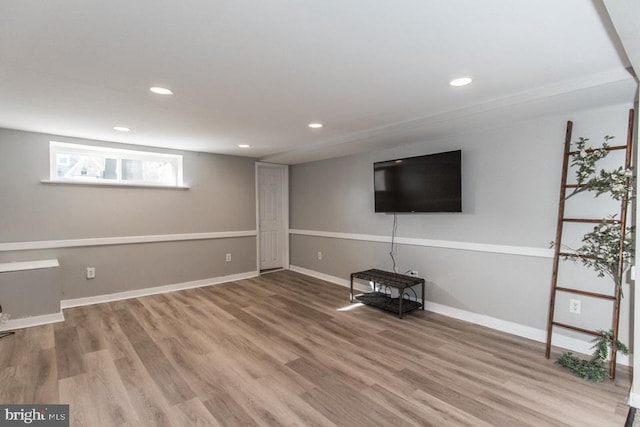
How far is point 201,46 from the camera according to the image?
176cm

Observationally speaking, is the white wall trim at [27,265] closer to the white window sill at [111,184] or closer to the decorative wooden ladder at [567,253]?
the white window sill at [111,184]

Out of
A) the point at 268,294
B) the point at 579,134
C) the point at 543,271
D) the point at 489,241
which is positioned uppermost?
the point at 579,134

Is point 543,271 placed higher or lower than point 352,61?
lower

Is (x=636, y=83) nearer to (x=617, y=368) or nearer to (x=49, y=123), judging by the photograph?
(x=617, y=368)

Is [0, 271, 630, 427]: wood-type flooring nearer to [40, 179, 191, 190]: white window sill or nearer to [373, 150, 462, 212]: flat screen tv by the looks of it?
[373, 150, 462, 212]: flat screen tv

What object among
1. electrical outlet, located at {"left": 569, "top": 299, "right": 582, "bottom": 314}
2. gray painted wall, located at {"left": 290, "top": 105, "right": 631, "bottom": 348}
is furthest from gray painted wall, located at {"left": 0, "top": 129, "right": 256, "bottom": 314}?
electrical outlet, located at {"left": 569, "top": 299, "right": 582, "bottom": 314}

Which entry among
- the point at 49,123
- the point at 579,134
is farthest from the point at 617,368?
the point at 49,123

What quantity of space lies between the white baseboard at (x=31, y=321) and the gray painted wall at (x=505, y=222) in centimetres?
395

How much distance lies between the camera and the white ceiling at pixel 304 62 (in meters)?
1.47

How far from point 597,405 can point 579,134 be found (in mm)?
2168

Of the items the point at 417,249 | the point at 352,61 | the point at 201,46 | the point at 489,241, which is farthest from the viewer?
the point at 417,249

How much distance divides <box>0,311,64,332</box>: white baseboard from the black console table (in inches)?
139

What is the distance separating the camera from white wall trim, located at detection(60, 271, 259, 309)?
160 inches

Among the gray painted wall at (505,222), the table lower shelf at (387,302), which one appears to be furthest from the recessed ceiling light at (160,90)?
the table lower shelf at (387,302)
